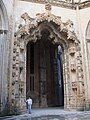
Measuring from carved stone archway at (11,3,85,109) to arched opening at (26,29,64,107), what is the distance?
8.31 ft

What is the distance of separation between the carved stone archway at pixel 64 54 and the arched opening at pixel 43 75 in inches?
99.8

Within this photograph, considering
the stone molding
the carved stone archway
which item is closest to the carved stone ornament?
the carved stone archway

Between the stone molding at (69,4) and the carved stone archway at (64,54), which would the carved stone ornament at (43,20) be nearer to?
the carved stone archway at (64,54)

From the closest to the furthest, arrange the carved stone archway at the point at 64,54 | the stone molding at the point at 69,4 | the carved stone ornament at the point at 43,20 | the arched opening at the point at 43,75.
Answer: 1. the carved stone archway at the point at 64,54
2. the carved stone ornament at the point at 43,20
3. the stone molding at the point at 69,4
4. the arched opening at the point at 43,75

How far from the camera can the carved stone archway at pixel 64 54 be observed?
12.0 metres

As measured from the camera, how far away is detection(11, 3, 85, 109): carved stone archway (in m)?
12.0

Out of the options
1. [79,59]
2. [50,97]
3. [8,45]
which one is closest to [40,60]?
[50,97]

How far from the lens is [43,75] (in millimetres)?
17625

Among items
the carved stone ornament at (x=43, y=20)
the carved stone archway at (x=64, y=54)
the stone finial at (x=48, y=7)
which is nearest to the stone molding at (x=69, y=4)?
the stone finial at (x=48, y=7)

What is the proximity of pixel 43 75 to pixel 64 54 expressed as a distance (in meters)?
3.99

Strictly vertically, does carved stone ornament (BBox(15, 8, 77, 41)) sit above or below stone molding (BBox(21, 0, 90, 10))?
below

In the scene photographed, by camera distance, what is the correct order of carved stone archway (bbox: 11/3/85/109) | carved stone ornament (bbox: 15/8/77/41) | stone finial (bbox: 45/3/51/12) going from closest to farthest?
carved stone archway (bbox: 11/3/85/109), carved stone ornament (bbox: 15/8/77/41), stone finial (bbox: 45/3/51/12)

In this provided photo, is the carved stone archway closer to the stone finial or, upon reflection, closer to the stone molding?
the stone finial

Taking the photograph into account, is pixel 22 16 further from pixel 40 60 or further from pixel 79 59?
pixel 40 60
